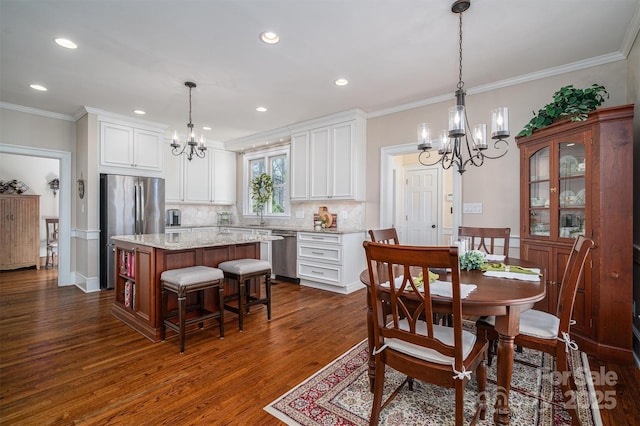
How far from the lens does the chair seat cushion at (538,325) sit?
172 cm

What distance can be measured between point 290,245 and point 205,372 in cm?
294

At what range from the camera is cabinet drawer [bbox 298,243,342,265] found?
437 centimetres

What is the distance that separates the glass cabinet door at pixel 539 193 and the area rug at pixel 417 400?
120 centimetres

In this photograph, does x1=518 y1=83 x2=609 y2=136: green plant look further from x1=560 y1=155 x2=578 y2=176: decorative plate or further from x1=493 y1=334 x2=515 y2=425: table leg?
x1=493 y1=334 x2=515 y2=425: table leg

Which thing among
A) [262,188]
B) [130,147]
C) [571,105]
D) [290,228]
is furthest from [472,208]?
[130,147]

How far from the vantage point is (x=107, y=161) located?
4637 mm

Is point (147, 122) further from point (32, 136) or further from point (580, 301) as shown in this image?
point (580, 301)

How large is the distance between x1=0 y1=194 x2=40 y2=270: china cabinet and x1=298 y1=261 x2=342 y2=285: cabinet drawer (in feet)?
17.8

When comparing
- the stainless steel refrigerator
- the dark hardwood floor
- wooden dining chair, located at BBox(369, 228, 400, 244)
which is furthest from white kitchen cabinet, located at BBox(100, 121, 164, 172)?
wooden dining chair, located at BBox(369, 228, 400, 244)

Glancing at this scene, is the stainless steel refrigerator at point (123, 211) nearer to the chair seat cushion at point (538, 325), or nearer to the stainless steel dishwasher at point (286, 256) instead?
the stainless steel dishwasher at point (286, 256)

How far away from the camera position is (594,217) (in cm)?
242

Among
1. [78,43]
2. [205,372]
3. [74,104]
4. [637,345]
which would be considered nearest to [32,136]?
[74,104]

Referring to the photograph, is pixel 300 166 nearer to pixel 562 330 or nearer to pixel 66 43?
pixel 66 43

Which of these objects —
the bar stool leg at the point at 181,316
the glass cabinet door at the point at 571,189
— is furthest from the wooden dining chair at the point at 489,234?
the bar stool leg at the point at 181,316
